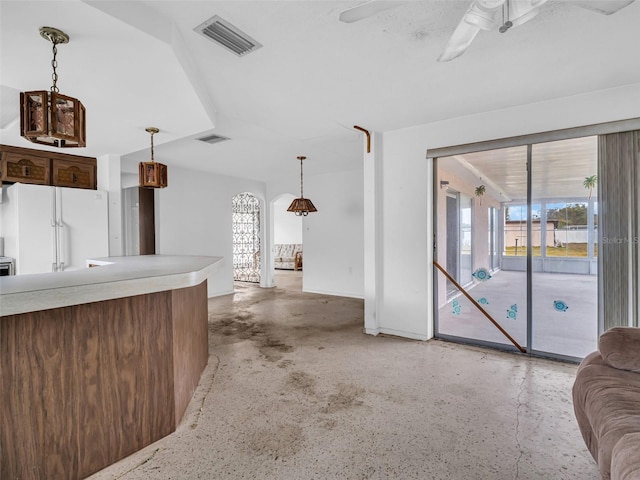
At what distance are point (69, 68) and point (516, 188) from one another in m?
3.85

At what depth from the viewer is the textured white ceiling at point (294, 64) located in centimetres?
178

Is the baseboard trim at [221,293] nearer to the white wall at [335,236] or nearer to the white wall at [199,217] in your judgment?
the white wall at [199,217]

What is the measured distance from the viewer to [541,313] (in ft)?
11.0

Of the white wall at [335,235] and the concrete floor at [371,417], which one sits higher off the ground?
the white wall at [335,235]

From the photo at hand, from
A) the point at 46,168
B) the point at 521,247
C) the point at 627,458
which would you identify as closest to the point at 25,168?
the point at 46,168

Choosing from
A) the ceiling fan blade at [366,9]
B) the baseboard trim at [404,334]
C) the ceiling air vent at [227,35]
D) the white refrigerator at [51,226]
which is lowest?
the baseboard trim at [404,334]

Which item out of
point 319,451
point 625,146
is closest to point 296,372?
point 319,451

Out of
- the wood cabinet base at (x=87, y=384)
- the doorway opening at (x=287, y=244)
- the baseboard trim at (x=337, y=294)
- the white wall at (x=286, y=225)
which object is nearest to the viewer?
the wood cabinet base at (x=87, y=384)

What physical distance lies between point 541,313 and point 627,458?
2.54 metres

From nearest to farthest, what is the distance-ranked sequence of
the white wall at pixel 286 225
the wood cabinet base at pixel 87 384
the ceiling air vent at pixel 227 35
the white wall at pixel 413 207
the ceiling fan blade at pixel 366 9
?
the ceiling fan blade at pixel 366 9, the wood cabinet base at pixel 87 384, the ceiling air vent at pixel 227 35, the white wall at pixel 413 207, the white wall at pixel 286 225

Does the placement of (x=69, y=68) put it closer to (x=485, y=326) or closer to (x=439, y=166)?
(x=439, y=166)

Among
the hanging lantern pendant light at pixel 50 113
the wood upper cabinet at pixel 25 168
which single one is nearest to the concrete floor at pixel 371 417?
the hanging lantern pendant light at pixel 50 113

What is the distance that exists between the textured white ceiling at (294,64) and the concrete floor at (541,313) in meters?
1.74

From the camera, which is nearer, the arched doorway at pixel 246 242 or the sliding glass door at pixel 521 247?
the sliding glass door at pixel 521 247
